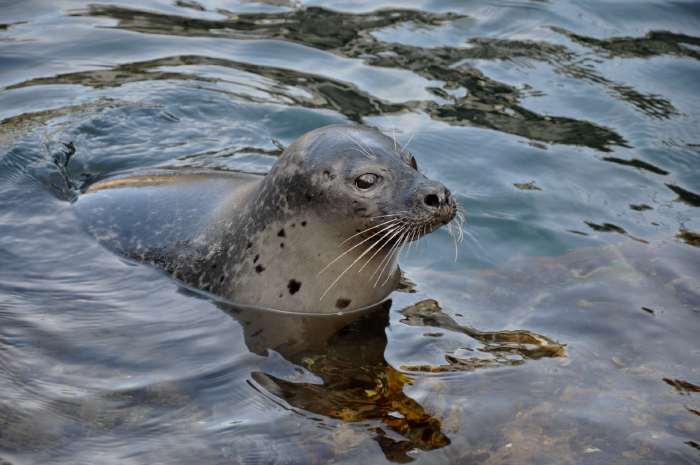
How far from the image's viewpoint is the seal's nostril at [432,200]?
5.49 meters

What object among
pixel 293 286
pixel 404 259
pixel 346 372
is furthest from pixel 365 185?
pixel 404 259

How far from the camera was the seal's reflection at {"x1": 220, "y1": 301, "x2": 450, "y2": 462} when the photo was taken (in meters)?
4.77

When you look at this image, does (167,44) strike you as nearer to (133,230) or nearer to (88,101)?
(88,101)

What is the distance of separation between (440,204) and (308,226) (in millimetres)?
848

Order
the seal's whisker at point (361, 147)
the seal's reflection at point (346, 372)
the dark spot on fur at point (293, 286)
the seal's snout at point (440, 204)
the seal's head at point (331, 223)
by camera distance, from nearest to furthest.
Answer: the seal's reflection at point (346, 372) < the seal's snout at point (440, 204) < the seal's head at point (331, 223) < the seal's whisker at point (361, 147) < the dark spot on fur at point (293, 286)

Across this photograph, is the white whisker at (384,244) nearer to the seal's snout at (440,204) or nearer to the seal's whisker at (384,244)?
the seal's whisker at (384,244)

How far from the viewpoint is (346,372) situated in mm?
5348

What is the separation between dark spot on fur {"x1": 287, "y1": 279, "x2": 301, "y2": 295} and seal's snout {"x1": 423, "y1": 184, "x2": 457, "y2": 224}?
3.20ft

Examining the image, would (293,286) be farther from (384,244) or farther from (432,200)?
(432,200)

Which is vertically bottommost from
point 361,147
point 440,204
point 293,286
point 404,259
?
point 404,259

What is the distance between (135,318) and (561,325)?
8.37ft

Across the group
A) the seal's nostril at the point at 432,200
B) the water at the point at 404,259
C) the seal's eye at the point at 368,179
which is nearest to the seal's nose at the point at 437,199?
the seal's nostril at the point at 432,200

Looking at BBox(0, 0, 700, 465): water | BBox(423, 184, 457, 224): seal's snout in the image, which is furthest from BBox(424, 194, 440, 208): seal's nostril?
BBox(0, 0, 700, 465): water

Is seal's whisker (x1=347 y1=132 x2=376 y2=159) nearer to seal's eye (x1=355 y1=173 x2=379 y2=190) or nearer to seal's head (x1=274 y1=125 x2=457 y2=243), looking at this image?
seal's head (x1=274 y1=125 x2=457 y2=243)
